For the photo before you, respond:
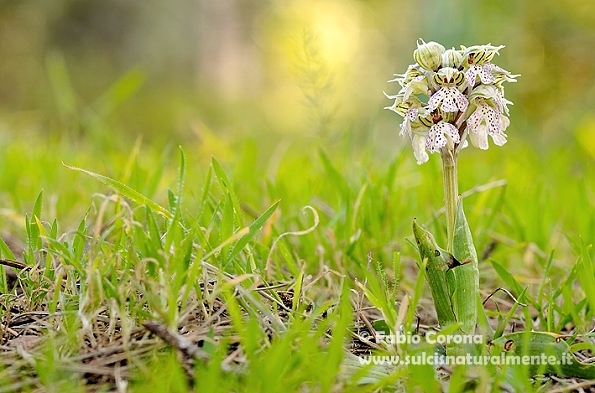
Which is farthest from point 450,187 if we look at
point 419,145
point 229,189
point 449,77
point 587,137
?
point 587,137

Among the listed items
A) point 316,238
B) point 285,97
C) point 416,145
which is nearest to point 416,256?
point 316,238

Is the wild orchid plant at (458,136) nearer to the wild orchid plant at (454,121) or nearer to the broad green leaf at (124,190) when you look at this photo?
the wild orchid plant at (454,121)

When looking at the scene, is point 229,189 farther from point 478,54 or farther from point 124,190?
point 478,54

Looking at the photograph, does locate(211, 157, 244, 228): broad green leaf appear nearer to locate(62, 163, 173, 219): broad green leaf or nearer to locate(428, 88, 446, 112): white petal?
locate(62, 163, 173, 219): broad green leaf

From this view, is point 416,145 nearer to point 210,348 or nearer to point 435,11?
point 210,348

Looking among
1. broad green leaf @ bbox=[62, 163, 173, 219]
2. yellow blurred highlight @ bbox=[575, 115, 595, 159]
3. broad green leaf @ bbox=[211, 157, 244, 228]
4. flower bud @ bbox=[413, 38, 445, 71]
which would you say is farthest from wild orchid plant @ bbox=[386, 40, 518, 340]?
yellow blurred highlight @ bbox=[575, 115, 595, 159]

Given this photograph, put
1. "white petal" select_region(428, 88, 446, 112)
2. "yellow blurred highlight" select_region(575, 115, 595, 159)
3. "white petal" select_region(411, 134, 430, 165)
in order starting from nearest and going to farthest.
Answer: "white petal" select_region(428, 88, 446, 112)
"white petal" select_region(411, 134, 430, 165)
"yellow blurred highlight" select_region(575, 115, 595, 159)

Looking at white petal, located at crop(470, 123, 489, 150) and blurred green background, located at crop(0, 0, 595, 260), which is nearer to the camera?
white petal, located at crop(470, 123, 489, 150)

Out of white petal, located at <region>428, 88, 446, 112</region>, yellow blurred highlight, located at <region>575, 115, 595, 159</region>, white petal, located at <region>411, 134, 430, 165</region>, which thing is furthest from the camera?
yellow blurred highlight, located at <region>575, 115, 595, 159</region>
